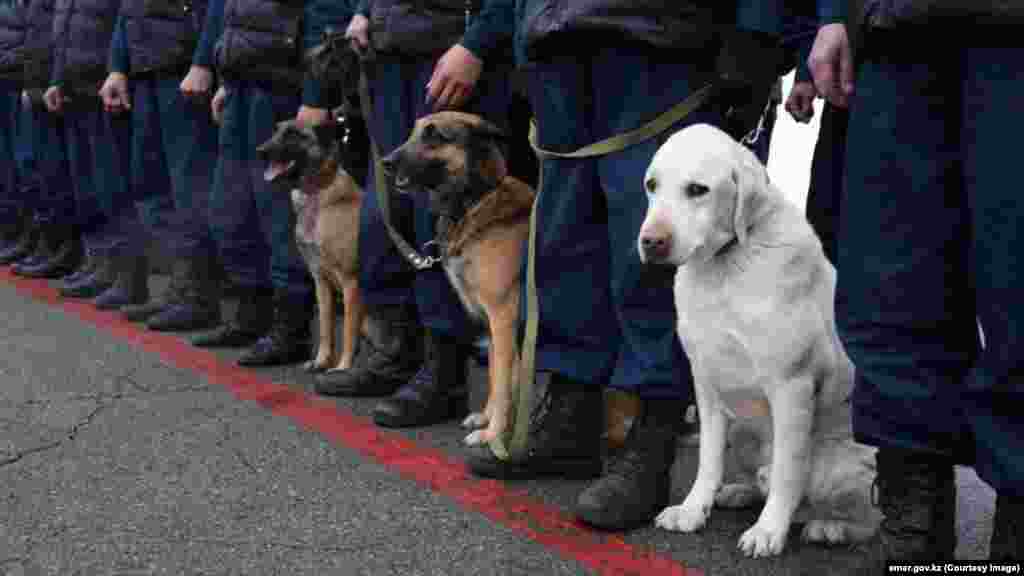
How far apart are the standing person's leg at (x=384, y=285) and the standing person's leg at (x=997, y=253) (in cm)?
238

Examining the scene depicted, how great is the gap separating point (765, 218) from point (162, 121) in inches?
156

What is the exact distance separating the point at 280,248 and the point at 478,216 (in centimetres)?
155

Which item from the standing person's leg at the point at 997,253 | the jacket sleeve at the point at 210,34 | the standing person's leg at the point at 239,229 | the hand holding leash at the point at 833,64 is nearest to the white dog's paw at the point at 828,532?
the standing person's leg at the point at 997,253

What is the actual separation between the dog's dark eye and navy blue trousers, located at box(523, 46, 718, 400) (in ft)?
1.10

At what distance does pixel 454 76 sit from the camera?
11.6ft

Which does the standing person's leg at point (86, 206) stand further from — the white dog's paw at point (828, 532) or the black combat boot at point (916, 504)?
the black combat boot at point (916, 504)

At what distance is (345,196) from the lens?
478cm

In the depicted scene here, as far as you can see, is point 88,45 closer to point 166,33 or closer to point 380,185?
point 166,33

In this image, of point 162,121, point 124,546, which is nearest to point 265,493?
point 124,546

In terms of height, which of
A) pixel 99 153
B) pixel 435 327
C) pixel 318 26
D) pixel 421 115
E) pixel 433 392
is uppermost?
pixel 318 26

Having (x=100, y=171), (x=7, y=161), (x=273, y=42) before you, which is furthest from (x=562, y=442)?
(x=7, y=161)

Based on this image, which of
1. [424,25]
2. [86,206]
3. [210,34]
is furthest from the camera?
[86,206]

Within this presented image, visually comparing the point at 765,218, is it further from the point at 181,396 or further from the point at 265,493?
the point at 181,396

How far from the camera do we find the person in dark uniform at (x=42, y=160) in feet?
23.6
